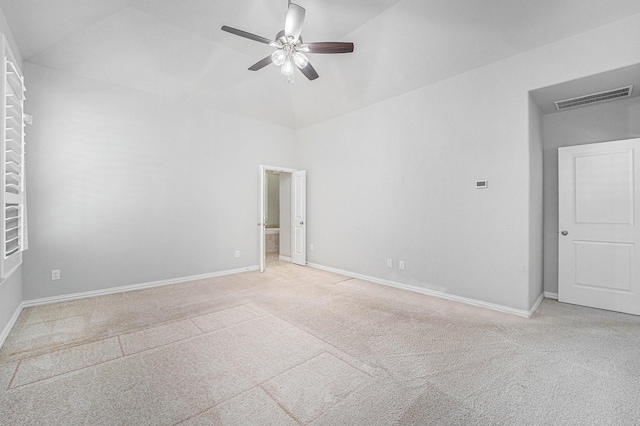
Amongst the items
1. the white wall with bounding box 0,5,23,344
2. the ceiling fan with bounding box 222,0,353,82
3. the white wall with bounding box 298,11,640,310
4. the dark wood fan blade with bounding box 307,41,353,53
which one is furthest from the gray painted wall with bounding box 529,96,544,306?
the white wall with bounding box 0,5,23,344

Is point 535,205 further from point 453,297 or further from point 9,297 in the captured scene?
point 9,297

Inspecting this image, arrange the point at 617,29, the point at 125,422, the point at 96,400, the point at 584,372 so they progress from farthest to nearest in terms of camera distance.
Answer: the point at 617,29
the point at 584,372
the point at 96,400
the point at 125,422

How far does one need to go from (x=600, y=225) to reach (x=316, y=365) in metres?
3.86

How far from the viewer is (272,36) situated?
3.76m

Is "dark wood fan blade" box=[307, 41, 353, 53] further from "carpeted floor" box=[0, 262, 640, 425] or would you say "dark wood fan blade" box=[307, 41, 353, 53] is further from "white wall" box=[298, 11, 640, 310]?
Answer: "carpeted floor" box=[0, 262, 640, 425]

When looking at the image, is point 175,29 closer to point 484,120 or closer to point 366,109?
point 366,109

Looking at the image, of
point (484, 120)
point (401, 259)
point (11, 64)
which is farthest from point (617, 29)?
point (11, 64)

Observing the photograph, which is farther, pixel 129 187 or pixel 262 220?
pixel 262 220

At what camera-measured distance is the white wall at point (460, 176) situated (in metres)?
3.19

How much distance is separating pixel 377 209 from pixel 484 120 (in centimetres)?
197

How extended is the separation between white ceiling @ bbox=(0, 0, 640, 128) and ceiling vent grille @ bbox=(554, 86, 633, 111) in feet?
2.84

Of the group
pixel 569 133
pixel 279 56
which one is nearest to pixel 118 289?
pixel 279 56

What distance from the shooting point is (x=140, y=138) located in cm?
435

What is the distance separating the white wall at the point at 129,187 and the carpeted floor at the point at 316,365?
0.74m
